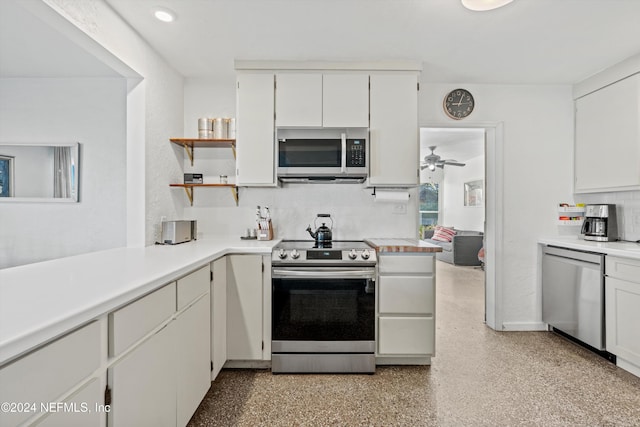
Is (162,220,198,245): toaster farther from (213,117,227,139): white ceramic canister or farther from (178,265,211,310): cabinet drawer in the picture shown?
(213,117,227,139): white ceramic canister

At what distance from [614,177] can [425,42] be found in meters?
2.02

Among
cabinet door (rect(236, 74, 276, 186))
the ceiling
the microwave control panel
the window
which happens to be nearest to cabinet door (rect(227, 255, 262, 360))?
cabinet door (rect(236, 74, 276, 186))

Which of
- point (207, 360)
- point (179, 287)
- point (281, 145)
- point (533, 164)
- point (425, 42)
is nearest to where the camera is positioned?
point (179, 287)

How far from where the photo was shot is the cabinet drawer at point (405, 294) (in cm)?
241

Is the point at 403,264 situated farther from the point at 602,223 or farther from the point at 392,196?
the point at 602,223

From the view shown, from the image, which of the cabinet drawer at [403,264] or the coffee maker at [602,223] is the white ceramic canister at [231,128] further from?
the coffee maker at [602,223]

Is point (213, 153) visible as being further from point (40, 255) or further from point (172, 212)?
point (40, 255)

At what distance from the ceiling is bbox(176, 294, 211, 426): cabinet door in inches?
71.9

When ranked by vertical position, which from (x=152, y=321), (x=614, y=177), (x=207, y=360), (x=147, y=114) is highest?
(x=147, y=114)

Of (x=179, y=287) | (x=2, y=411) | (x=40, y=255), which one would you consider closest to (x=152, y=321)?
(x=179, y=287)

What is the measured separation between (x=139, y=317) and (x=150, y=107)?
1.87 metres

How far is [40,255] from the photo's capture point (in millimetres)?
2928

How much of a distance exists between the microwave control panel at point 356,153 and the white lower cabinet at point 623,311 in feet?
6.65

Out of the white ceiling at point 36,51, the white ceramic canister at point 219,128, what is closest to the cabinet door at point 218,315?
the white ceramic canister at point 219,128
